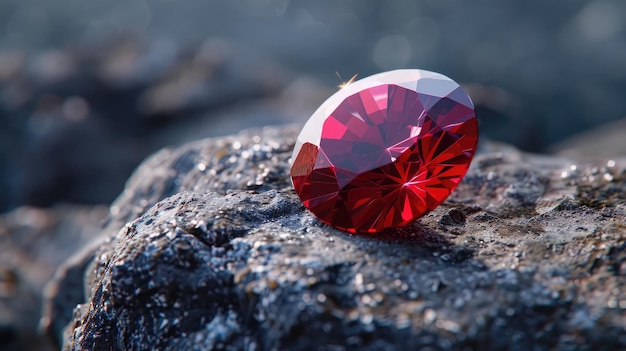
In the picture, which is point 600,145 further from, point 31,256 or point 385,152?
point 31,256

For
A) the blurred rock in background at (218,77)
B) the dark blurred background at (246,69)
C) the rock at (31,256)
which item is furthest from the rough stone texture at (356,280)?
the dark blurred background at (246,69)

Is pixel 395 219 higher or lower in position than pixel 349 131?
lower

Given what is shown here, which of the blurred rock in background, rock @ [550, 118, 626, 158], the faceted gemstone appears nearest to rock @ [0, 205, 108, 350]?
the blurred rock in background

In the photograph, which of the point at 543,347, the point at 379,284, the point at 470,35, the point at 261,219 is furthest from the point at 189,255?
the point at 470,35

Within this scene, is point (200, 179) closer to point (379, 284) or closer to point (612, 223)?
point (379, 284)

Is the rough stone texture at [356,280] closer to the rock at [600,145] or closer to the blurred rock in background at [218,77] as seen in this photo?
the blurred rock in background at [218,77]

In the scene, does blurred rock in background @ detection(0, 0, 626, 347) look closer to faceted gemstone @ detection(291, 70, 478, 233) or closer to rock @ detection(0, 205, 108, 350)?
rock @ detection(0, 205, 108, 350)

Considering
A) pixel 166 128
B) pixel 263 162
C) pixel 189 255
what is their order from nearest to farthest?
1. pixel 189 255
2. pixel 263 162
3. pixel 166 128
